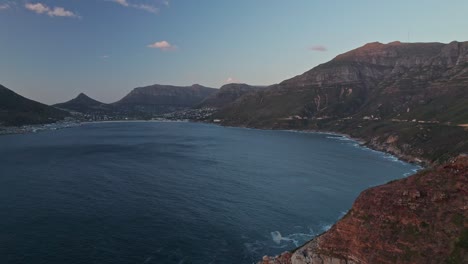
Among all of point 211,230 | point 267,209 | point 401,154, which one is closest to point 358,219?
point 211,230

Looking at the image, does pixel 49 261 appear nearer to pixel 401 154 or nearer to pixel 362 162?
pixel 362 162

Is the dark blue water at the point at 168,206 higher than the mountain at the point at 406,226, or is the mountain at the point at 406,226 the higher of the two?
the mountain at the point at 406,226

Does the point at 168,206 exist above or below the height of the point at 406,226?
below

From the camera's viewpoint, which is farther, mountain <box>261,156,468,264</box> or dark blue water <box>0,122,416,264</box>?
dark blue water <box>0,122,416,264</box>

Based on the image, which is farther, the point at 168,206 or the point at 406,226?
the point at 168,206

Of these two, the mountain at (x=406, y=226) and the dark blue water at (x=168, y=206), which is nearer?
the mountain at (x=406, y=226)
